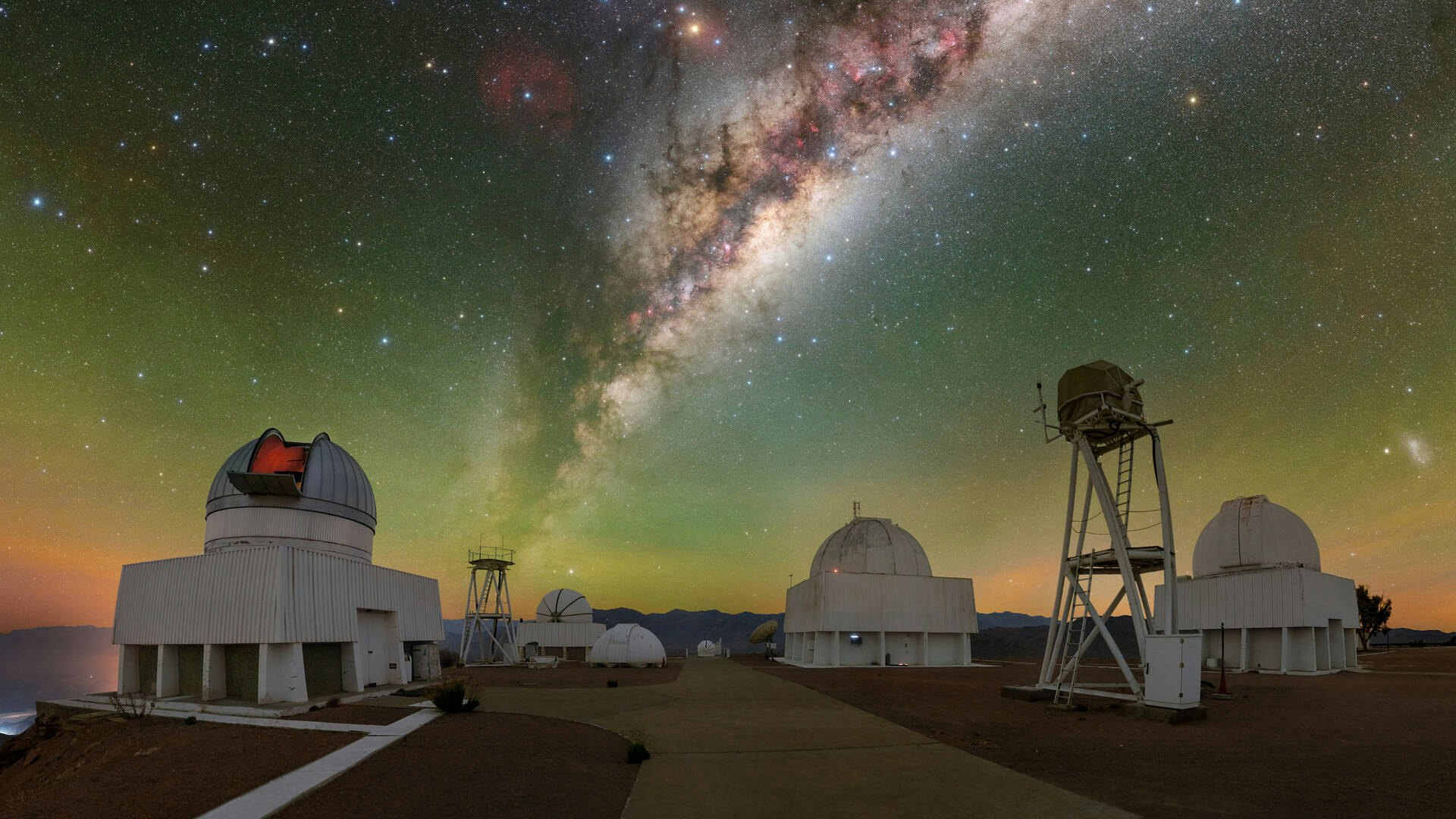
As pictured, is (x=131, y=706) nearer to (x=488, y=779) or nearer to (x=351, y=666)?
(x=351, y=666)

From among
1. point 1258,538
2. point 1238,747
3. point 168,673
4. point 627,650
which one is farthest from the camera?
point 627,650

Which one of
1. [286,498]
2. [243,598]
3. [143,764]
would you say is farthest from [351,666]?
[143,764]

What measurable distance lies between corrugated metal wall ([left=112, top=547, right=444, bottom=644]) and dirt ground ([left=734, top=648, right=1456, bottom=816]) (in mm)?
18171

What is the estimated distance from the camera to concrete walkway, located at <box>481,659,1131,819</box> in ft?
28.2

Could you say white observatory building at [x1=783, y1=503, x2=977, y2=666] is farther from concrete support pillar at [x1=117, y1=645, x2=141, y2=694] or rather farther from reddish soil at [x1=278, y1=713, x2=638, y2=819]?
concrete support pillar at [x1=117, y1=645, x2=141, y2=694]

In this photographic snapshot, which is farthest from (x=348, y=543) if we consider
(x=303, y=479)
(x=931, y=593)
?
(x=931, y=593)

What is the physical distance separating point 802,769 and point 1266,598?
121 feet

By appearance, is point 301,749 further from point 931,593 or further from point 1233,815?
point 931,593

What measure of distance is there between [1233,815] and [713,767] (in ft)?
22.8

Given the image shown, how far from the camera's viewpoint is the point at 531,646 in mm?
59875

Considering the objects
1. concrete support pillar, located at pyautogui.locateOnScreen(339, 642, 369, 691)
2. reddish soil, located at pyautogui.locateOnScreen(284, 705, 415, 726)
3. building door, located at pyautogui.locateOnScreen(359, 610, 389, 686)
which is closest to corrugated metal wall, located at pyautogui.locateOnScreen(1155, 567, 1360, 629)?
reddish soil, located at pyautogui.locateOnScreen(284, 705, 415, 726)

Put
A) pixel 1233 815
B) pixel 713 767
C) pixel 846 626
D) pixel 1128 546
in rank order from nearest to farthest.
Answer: pixel 1233 815
pixel 713 767
pixel 1128 546
pixel 846 626

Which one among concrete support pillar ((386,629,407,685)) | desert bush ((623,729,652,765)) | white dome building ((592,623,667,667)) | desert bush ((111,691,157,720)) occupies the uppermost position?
desert bush ((623,729,652,765))

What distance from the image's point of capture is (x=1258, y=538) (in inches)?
1512
